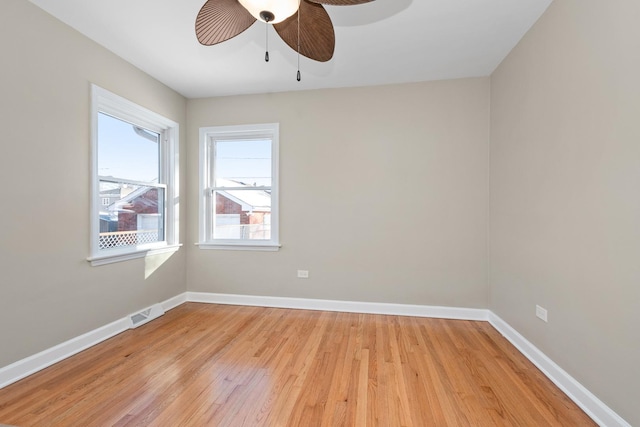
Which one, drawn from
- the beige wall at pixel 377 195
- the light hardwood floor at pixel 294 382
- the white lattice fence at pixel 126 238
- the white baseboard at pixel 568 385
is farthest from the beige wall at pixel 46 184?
the white baseboard at pixel 568 385

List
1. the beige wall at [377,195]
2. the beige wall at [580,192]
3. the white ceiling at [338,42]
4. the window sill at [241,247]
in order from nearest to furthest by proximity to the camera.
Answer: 1. the beige wall at [580,192]
2. the white ceiling at [338,42]
3. the beige wall at [377,195]
4. the window sill at [241,247]

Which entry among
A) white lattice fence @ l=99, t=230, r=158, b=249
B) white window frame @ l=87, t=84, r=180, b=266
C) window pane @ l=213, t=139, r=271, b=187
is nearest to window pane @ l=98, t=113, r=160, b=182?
white window frame @ l=87, t=84, r=180, b=266

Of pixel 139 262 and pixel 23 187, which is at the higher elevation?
pixel 23 187

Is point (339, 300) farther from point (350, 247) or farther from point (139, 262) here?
point (139, 262)

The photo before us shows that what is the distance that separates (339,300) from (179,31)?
10.1 feet

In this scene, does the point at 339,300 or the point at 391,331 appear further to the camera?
the point at 339,300

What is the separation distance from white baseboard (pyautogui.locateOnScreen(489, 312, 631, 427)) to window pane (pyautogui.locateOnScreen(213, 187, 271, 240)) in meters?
2.76

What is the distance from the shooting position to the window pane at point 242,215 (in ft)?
11.8

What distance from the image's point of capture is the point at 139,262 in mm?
2986

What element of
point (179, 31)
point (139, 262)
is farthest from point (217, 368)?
point (179, 31)

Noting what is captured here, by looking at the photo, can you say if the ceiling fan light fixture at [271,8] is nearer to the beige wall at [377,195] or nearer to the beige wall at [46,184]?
the beige wall at [46,184]

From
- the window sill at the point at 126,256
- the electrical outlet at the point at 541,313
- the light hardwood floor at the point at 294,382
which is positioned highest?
the window sill at the point at 126,256

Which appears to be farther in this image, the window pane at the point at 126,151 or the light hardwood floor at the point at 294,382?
the window pane at the point at 126,151

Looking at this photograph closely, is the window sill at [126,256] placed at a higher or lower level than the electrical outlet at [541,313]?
higher
